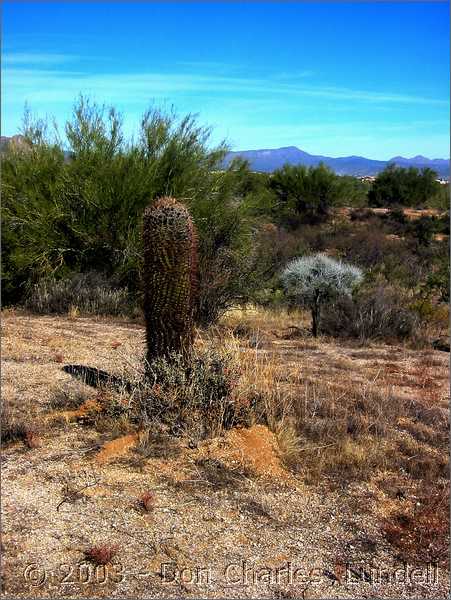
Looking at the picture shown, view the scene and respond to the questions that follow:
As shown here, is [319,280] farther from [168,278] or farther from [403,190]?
[403,190]

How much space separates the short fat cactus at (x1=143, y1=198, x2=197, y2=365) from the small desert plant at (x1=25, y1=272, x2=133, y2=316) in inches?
243

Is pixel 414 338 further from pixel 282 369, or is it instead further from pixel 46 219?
pixel 46 219

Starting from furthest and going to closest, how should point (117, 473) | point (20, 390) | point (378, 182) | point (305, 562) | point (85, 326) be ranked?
point (378, 182) → point (85, 326) → point (20, 390) → point (117, 473) → point (305, 562)

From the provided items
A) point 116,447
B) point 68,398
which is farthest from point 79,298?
point 116,447

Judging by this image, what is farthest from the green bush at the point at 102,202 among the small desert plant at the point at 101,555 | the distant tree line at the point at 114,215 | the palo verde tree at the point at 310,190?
the palo verde tree at the point at 310,190

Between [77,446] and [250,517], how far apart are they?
153 centimetres

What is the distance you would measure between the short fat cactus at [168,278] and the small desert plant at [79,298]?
20.3ft

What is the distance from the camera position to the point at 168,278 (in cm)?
566

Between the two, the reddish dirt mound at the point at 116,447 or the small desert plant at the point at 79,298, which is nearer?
the reddish dirt mound at the point at 116,447

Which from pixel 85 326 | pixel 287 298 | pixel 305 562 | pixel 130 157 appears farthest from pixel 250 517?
pixel 130 157

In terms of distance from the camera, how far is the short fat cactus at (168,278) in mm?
5668

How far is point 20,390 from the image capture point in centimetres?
635

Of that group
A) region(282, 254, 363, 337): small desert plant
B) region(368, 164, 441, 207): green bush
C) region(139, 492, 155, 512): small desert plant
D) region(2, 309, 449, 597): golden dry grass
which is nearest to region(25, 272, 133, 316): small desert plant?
region(282, 254, 363, 337): small desert plant

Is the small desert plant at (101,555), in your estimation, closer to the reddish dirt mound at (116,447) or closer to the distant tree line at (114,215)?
the reddish dirt mound at (116,447)
